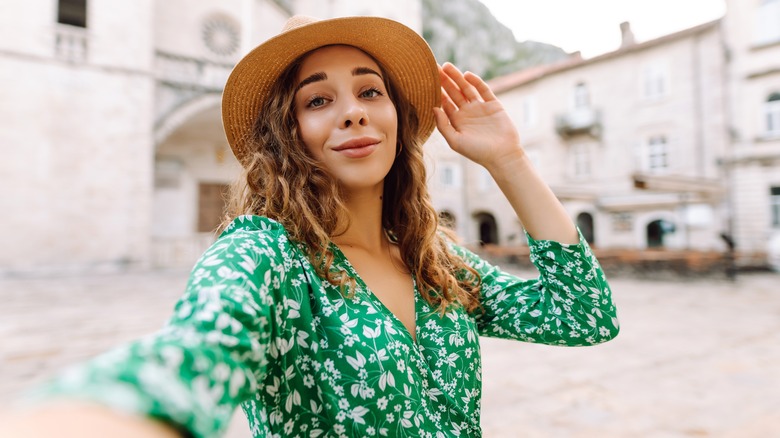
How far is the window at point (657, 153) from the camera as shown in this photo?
53.6 feet

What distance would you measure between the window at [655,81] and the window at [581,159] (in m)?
3.01

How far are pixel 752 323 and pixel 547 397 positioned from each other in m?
4.46

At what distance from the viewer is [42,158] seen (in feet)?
34.0

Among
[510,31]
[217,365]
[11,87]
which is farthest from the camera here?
[510,31]

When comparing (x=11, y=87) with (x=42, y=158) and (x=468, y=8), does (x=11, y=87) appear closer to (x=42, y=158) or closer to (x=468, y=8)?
(x=42, y=158)

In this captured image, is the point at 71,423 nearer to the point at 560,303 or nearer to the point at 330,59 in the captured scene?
the point at 330,59

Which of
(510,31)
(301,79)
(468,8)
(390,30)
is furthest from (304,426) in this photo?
(510,31)

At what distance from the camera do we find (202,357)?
0.52 meters

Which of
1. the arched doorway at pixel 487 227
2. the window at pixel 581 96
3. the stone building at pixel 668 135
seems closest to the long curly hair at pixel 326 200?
the stone building at pixel 668 135

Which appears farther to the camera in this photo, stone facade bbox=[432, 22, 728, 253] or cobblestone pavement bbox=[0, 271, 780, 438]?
stone facade bbox=[432, 22, 728, 253]

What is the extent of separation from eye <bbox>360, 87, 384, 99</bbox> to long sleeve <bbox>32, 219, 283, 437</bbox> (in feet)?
1.86

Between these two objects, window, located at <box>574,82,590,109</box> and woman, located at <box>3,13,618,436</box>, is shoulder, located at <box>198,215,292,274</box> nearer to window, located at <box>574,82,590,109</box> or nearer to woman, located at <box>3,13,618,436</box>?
woman, located at <box>3,13,618,436</box>

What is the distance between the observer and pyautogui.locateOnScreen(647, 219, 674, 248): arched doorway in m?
16.3

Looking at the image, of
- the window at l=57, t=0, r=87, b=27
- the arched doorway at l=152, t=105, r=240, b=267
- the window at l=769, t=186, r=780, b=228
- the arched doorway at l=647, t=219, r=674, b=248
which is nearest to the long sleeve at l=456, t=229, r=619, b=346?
the arched doorway at l=152, t=105, r=240, b=267
